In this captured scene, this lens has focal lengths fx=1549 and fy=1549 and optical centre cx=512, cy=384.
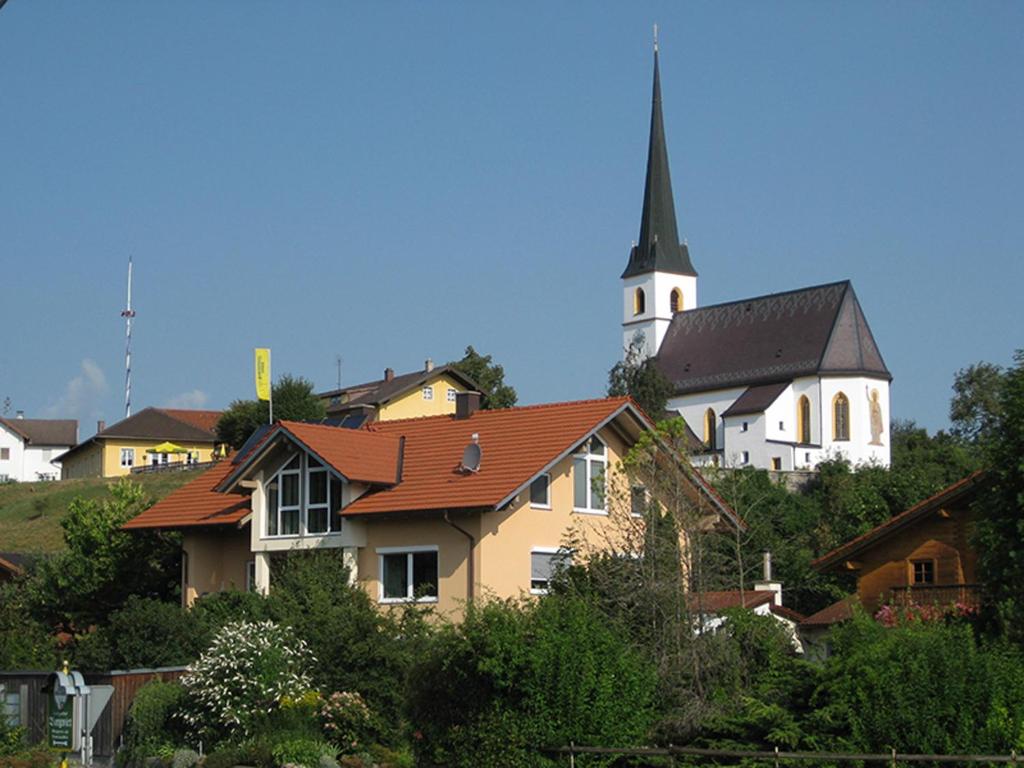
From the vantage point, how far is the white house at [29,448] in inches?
5094

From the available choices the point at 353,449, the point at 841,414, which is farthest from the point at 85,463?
the point at 353,449

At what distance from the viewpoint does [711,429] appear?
101062mm

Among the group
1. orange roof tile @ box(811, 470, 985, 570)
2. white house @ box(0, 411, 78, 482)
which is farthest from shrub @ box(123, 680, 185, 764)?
white house @ box(0, 411, 78, 482)

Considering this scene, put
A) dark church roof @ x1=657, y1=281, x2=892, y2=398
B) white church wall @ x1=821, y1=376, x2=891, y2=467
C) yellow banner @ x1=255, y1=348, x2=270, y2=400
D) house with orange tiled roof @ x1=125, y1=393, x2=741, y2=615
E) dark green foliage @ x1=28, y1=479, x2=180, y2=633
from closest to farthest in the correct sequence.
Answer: house with orange tiled roof @ x1=125, y1=393, x2=741, y2=615 → dark green foliage @ x1=28, y1=479, x2=180, y2=633 → yellow banner @ x1=255, y1=348, x2=270, y2=400 → white church wall @ x1=821, y1=376, x2=891, y2=467 → dark church roof @ x1=657, y1=281, x2=892, y2=398

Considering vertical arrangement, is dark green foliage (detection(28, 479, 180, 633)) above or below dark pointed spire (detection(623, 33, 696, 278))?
below

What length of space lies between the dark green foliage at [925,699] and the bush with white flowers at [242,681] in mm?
9089

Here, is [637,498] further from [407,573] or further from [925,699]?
[407,573]

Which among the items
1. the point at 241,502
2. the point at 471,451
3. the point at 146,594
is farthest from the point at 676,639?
the point at 146,594

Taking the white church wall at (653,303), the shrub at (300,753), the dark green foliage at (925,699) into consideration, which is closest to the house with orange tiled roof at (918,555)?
the dark green foliage at (925,699)

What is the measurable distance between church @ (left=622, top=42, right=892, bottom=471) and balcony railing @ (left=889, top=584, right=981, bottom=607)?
59.5 meters

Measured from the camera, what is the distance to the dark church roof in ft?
316

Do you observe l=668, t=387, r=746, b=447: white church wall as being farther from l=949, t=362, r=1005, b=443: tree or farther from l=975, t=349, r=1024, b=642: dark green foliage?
l=975, t=349, r=1024, b=642: dark green foliage

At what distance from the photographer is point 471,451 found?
3178cm

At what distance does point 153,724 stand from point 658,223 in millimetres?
96817
